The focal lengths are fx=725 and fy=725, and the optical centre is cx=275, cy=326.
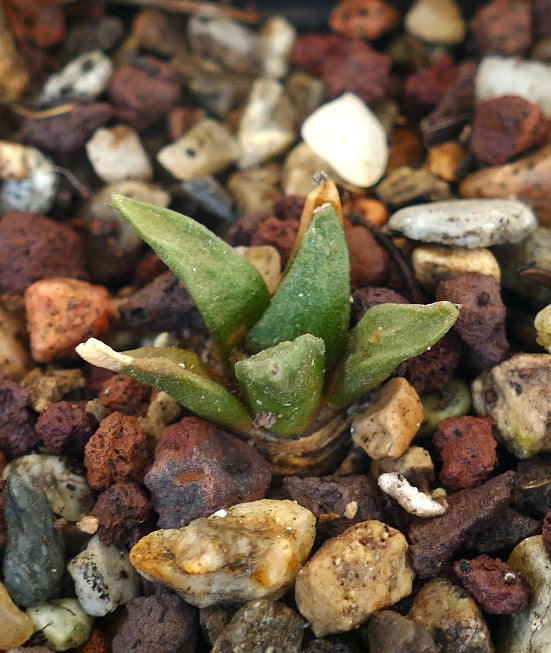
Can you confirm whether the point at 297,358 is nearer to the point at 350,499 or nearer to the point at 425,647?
the point at 350,499

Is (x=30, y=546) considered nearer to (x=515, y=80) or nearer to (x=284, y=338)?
(x=284, y=338)

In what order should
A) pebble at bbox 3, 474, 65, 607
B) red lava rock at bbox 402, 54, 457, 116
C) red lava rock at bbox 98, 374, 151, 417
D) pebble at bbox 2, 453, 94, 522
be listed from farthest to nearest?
1. red lava rock at bbox 402, 54, 457, 116
2. red lava rock at bbox 98, 374, 151, 417
3. pebble at bbox 2, 453, 94, 522
4. pebble at bbox 3, 474, 65, 607

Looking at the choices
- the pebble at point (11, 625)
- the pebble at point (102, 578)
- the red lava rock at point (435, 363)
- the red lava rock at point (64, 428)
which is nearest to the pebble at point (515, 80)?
the red lava rock at point (435, 363)

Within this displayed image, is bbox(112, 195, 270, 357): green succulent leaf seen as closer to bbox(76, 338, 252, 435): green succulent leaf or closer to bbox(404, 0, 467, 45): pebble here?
bbox(76, 338, 252, 435): green succulent leaf

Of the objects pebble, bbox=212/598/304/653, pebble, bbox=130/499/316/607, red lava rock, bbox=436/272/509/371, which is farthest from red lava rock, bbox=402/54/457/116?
pebble, bbox=212/598/304/653

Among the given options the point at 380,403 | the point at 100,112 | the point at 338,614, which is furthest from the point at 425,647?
the point at 100,112

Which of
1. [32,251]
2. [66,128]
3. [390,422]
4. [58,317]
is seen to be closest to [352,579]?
[390,422]
